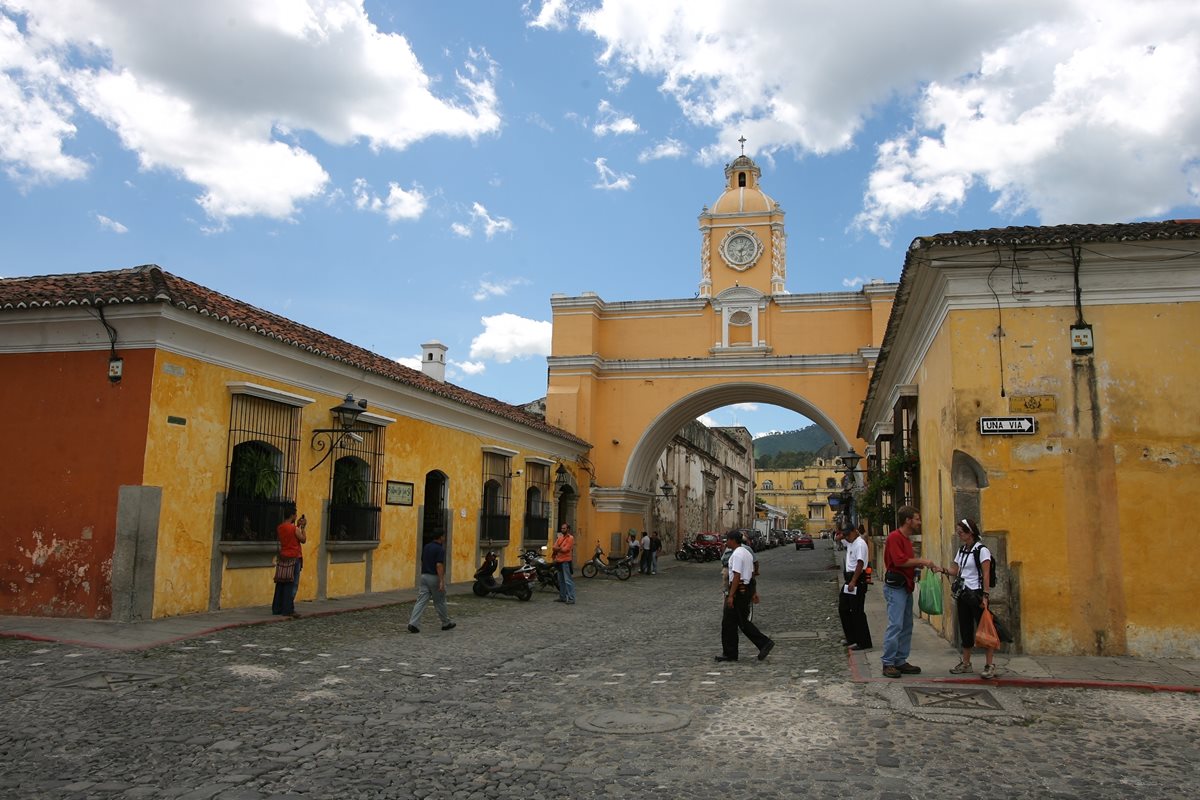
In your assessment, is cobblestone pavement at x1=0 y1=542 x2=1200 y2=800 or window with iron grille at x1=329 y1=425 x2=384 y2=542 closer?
cobblestone pavement at x1=0 y1=542 x2=1200 y2=800

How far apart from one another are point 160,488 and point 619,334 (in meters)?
18.3

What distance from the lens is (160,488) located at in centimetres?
972

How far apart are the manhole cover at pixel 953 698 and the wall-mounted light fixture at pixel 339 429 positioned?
8.51 m

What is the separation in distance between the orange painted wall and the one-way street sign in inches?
341

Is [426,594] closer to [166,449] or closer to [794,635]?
[166,449]

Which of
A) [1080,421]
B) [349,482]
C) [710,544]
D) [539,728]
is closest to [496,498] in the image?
[349,482]

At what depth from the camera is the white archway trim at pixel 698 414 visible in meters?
25.5

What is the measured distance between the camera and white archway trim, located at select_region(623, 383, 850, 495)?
25.5 metres

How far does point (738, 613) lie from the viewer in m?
8.02

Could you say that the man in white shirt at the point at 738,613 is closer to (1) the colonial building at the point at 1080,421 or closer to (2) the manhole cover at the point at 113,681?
(1) the colonial building at the point at 1080,421

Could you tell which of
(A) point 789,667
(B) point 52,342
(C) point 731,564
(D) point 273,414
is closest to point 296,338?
(D) point 273,414

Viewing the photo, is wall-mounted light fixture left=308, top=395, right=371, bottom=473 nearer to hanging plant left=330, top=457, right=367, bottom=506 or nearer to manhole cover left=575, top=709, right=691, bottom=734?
hanging plant left=330, top=457, right=367, bottom=506

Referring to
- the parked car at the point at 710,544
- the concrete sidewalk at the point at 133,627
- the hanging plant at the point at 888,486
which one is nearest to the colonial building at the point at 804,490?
the parked car at the point at 710,544

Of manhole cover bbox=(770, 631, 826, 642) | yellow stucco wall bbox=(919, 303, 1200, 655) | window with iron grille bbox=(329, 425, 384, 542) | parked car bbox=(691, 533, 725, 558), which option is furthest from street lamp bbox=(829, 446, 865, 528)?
yellow stucco wall bbox=(919, 303, 1200, 655)
